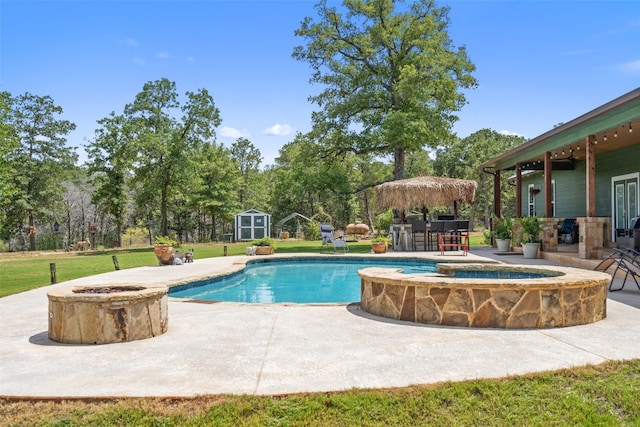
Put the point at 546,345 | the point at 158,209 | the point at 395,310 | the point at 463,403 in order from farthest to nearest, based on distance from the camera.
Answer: the point at 158,209, the point at 395,310, the point at 546,345, the point at 463,403

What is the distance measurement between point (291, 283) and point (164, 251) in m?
3.42

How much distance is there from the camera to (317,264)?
12828 mm

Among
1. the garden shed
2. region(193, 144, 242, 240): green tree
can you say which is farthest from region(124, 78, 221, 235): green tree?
the garden shed

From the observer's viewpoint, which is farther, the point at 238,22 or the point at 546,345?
the point at 238,22

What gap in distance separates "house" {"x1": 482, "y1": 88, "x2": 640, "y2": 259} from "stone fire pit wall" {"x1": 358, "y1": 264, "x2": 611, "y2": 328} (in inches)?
166

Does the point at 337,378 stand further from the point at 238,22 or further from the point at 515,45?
the point at 515,45

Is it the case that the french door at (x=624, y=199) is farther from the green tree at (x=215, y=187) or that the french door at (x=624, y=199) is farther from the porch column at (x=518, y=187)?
the green tree at (x=215, y=187)

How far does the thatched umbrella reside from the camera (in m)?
15.3

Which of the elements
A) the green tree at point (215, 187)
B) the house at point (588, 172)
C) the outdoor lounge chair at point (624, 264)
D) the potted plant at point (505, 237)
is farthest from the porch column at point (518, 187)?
the green tree at point (215, 187)

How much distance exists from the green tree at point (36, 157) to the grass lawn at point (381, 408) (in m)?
24.5

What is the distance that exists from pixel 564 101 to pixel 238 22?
15469mm

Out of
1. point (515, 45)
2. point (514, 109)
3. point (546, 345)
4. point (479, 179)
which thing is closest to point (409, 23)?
point (515, 45)

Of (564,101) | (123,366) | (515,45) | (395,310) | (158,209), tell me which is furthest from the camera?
(158,209)

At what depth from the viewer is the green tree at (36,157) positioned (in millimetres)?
23859
